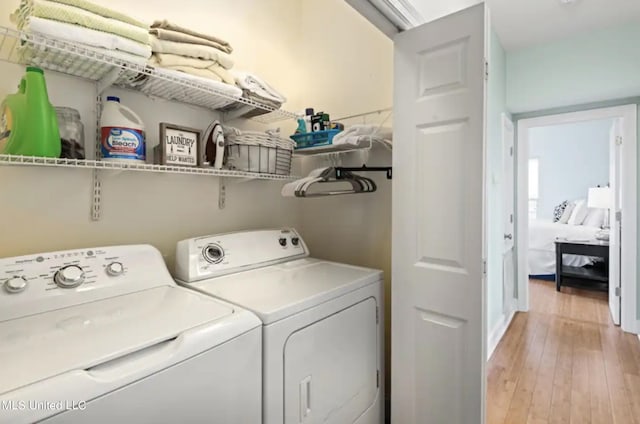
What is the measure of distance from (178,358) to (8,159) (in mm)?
808

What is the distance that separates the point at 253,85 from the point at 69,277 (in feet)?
3.63

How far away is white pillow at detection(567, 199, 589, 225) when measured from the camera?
539cm

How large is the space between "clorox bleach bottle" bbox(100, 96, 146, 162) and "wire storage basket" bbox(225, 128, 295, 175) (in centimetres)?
44

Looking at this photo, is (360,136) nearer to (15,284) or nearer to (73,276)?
(73,276)

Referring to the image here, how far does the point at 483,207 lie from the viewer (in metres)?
1.25

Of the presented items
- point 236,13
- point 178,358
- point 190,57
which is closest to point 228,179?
point 190,57

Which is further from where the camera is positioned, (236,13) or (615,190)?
(615,190)

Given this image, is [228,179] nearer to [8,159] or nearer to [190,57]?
[190,57]

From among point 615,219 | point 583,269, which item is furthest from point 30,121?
point 583,269

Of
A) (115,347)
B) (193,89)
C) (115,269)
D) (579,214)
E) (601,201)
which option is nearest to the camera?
(115,347)

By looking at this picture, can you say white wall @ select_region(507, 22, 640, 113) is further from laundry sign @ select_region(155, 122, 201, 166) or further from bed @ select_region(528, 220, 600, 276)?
laundry sign @ select_region(155, 122, 201, 166)

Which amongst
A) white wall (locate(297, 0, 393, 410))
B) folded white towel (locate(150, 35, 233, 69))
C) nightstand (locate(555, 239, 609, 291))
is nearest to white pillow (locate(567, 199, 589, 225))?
nightstand (locate(555, 239, 609, 291))

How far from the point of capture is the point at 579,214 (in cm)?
544

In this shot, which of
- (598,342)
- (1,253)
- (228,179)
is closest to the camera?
(1,253)
